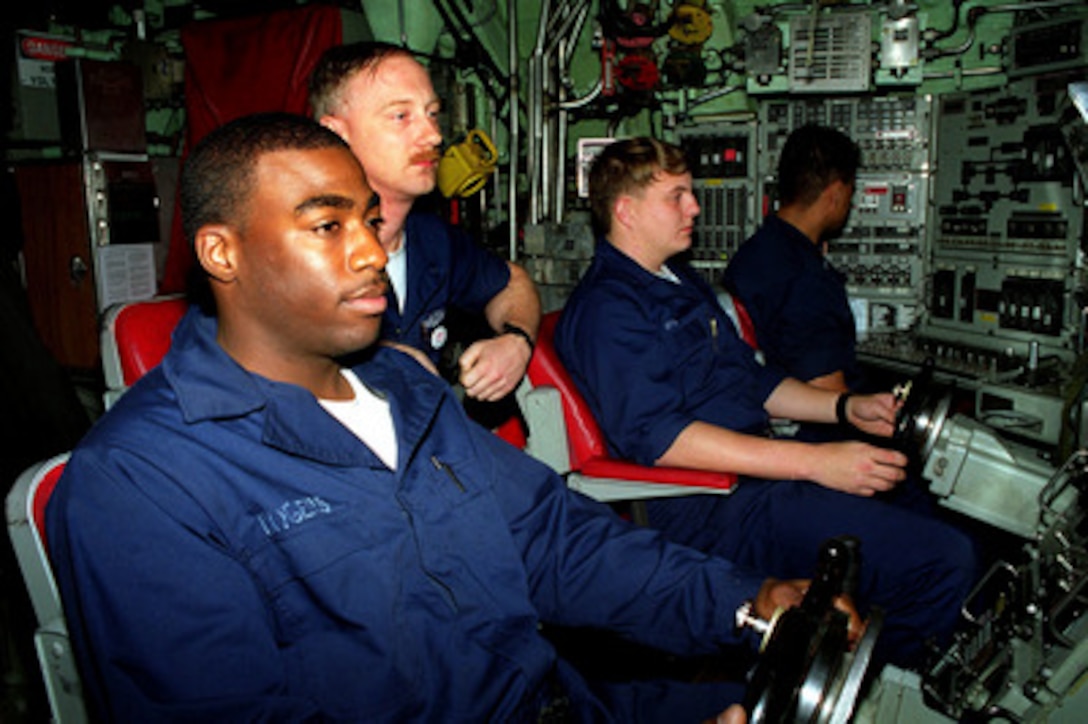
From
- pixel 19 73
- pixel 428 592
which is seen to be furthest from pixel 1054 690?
pixel 19 73

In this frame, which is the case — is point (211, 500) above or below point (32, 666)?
above

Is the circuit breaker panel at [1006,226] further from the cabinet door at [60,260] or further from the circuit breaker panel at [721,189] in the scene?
the cabinet door at [60,260]

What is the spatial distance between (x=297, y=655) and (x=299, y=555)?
14 cm

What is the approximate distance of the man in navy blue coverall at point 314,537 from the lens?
1.02 meters

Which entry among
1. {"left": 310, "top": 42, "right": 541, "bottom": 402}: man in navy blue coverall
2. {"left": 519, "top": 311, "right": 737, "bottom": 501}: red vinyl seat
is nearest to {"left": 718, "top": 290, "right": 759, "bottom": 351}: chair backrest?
{"left": 519, "top": 311, "right": 737, "bottom": 501}: red vinyl seat

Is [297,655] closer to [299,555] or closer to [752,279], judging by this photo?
[299,555]

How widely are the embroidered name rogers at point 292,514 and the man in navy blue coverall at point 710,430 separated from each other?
1.19 m

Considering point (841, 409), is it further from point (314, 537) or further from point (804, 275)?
point (314, 537)

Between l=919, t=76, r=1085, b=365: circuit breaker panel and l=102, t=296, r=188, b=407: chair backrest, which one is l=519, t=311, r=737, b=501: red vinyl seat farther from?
l=919, t=76, r=1085, b=365: circuit breaker panel

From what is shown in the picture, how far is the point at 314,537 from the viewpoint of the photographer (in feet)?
3.86

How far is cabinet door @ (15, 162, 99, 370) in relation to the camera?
4.18 metres

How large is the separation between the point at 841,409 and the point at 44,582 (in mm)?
2349

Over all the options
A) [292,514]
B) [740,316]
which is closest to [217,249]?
[292,514]

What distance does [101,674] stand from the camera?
3.34 ft
